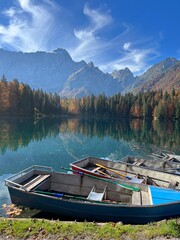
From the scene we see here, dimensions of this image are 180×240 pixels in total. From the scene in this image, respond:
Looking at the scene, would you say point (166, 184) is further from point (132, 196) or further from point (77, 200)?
point (77, 200)

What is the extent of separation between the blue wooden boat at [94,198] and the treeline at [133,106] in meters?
131

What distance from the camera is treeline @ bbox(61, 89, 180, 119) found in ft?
467

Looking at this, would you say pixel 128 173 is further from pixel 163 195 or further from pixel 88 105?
pixel 88 105

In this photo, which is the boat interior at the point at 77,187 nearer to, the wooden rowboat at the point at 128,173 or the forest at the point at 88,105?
the wooden rowboat at the point at 128,173

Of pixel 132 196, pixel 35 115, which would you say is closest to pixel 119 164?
pixel 132 196

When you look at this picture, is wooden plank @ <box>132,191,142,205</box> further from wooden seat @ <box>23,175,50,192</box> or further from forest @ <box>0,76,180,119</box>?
forest @ <box>0,76,180,119</box>

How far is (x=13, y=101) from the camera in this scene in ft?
381

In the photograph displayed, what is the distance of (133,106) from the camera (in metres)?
164

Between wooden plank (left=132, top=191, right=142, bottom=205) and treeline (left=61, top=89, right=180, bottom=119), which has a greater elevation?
treeline (left=61, top=89, right=180, bottom=119)

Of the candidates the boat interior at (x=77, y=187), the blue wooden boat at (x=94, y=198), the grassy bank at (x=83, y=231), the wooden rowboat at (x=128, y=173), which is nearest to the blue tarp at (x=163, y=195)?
the blue wooden boat at (x=94, y=198)

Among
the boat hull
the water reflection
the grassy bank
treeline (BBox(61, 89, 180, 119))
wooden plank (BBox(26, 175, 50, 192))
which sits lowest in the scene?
the water reflection

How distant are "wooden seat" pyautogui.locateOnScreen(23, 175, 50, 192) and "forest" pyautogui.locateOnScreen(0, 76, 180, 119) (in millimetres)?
103712

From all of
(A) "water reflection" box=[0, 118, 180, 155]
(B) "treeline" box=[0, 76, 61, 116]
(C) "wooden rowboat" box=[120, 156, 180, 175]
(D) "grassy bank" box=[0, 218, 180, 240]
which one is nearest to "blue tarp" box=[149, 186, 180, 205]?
(D) "grassy bank" box=[0, 218, 180, 240]

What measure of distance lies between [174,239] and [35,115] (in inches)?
4930
